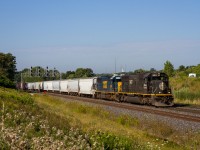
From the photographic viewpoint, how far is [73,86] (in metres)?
66.0

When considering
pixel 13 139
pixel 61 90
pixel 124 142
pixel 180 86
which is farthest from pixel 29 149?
pixel 61 90

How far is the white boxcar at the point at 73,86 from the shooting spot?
64.1 meters

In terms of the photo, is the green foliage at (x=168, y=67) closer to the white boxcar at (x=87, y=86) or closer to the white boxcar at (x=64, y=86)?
the white boxcar at (x=64, y=86)

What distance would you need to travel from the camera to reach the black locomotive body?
3161 cm

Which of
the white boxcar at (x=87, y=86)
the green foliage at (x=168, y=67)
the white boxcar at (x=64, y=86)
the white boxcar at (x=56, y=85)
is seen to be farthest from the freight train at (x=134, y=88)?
the green foliage at (x=168, y=67)

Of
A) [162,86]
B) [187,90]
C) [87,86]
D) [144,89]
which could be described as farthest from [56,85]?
[162,86]

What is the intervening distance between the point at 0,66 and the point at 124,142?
332 feet

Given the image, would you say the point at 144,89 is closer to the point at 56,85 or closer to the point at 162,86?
the point at 162,86

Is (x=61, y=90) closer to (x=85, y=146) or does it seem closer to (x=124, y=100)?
(x=124, y=100)

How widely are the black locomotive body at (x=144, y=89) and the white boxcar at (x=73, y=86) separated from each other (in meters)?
21.7

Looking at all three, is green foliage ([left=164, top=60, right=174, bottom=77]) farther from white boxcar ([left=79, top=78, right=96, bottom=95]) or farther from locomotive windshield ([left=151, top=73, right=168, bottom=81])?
locomotive windshield ([left=151, top=73, right=168, bottom=81])

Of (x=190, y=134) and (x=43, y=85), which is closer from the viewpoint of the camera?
(x=190, y=134)

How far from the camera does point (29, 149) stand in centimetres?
632

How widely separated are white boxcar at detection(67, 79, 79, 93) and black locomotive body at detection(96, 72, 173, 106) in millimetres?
21705
